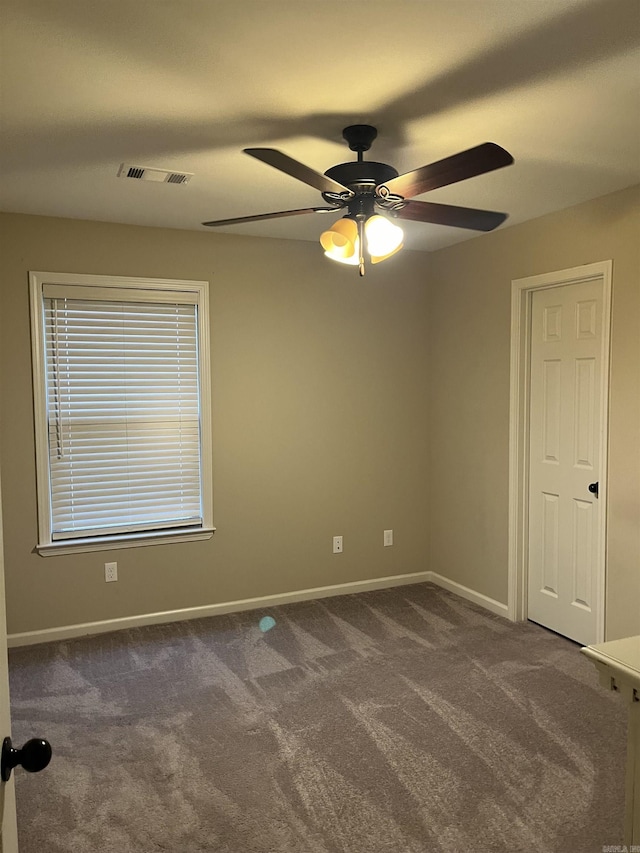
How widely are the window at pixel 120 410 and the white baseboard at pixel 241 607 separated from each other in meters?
0.49

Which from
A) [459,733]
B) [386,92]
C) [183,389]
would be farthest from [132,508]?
[386,92]

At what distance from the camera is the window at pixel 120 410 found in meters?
3.74

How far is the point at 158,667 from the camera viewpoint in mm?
3461

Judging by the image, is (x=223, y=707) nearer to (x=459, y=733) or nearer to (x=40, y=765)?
(x=459, y=733)

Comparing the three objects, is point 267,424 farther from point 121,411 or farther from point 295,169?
point 295,169

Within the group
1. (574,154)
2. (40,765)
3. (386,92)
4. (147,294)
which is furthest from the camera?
(147,294)

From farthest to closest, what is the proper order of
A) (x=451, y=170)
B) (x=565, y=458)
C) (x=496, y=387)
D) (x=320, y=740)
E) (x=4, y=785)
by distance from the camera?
1. (x=496, y=387)
2. (x=565, y=458)
3. (x=320, y=740)
4. (x=451, y=170)
5. (x=4, y=785)

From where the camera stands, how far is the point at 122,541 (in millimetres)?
3938

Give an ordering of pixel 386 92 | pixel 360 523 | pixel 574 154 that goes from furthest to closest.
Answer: pixel 360 523
pixel 574 154
pixel 386 92

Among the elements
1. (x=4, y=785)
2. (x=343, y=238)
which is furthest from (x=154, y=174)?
(x=4, y=785)

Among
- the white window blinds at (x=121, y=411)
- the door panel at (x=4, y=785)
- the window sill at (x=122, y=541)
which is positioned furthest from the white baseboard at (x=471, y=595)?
the door panel at (x=4, y=785)

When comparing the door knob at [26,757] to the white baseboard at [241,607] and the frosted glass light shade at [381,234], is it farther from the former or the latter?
the white baseboard at [241,607]

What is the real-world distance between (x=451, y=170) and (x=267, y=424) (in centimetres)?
255

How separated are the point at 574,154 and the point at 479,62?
3.30 ft
